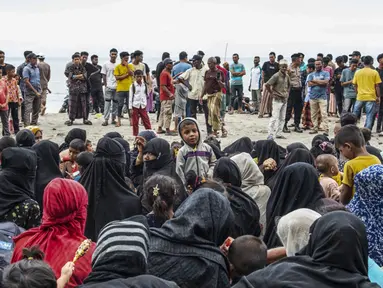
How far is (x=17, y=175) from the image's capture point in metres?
4.65

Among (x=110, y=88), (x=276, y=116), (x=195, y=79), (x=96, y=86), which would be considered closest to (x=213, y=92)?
(x=195, y=79)

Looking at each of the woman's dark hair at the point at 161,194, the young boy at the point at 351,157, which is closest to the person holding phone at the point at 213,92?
the young boy at the point at 351,157

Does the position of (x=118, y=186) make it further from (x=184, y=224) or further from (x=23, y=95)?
(x=23, y=95)

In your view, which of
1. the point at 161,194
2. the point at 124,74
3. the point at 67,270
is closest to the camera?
the point at 67,270

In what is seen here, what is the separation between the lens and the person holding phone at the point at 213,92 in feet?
38.8

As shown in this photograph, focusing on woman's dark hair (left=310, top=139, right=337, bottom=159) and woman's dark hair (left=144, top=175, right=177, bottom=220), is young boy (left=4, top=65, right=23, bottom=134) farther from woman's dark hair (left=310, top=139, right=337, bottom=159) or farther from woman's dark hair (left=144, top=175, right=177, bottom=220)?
woman's dark hair (left=144, top=175, right=177, bottom=220)

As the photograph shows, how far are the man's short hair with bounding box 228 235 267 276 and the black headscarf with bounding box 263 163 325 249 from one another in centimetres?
116

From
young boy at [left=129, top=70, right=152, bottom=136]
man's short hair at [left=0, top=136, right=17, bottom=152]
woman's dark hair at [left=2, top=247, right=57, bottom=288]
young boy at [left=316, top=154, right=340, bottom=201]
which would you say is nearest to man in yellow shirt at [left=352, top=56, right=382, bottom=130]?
young boy at [left=129, top=70, right=152, bottom=136]

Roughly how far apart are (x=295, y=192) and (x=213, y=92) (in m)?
7.57

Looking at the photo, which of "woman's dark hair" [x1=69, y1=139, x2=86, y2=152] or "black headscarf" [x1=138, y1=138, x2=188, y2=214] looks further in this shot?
"woman's dark hair" [x1=69, y1=139, x2=86, y2=152]

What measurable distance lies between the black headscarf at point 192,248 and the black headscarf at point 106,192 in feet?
5.46

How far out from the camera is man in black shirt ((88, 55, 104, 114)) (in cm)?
1515

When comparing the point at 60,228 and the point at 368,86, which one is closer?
the point at 60,228

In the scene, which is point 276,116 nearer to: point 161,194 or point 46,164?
point 46,164
